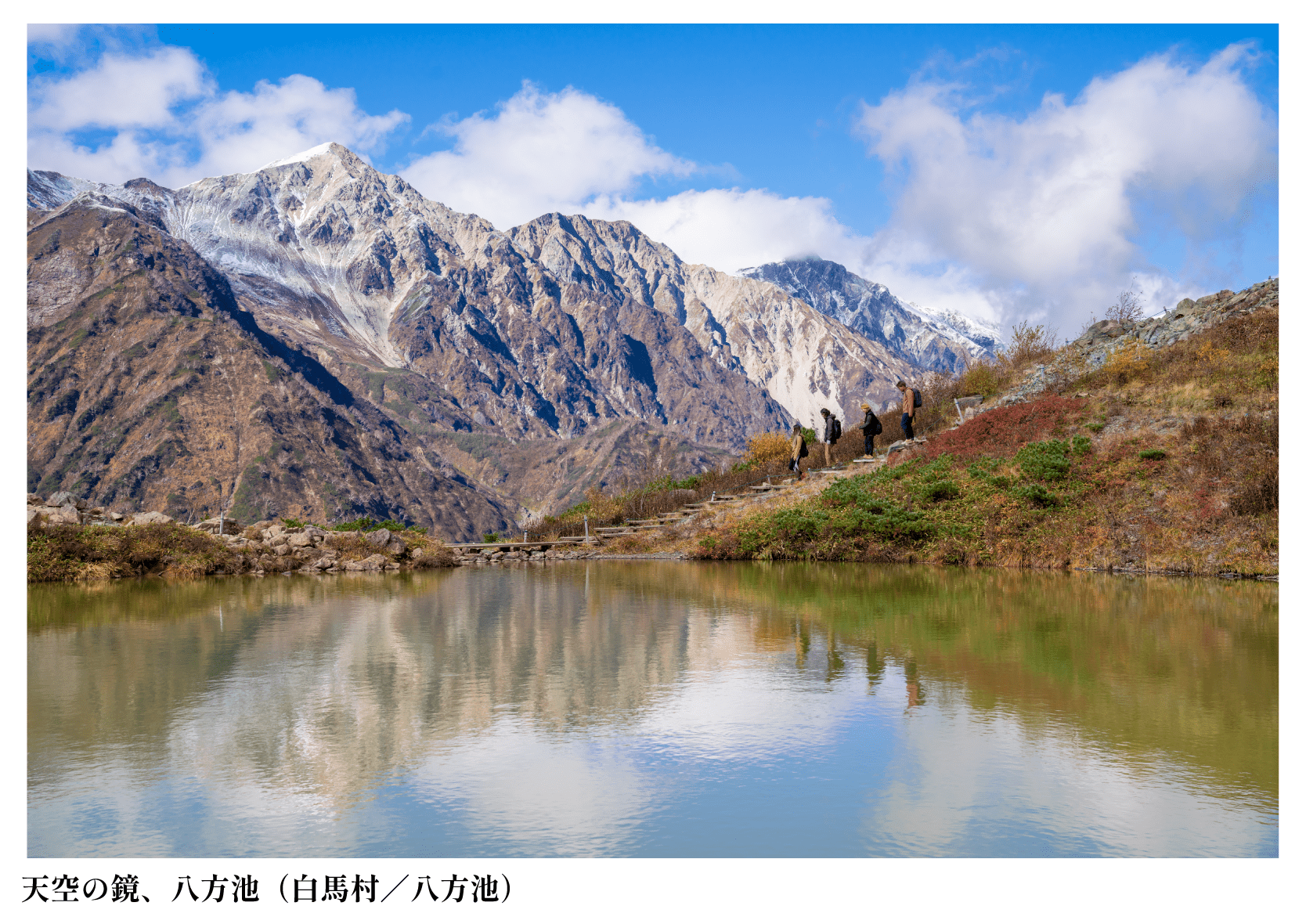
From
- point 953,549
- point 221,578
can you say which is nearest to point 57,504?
point 221,578

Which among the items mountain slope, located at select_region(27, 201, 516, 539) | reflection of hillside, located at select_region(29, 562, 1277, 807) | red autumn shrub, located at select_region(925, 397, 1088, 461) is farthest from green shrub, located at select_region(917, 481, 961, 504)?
mountain slope, located at select_region(27, 201, 516, 539)

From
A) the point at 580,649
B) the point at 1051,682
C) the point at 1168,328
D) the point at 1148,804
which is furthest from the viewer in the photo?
the point at 1168,328

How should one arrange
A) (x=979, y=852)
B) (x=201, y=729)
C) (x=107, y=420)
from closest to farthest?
(x=979, y=852) → (x=201, y=729) → (x=107, y=420)

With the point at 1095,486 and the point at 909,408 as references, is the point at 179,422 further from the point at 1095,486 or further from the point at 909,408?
the point at 1095,486

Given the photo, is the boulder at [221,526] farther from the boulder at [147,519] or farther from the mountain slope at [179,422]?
the mountain slope at [179,422]

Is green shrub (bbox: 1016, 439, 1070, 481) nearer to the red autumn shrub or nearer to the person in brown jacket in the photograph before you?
the red autumn shrub

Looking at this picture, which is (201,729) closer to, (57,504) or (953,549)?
(953,549)
